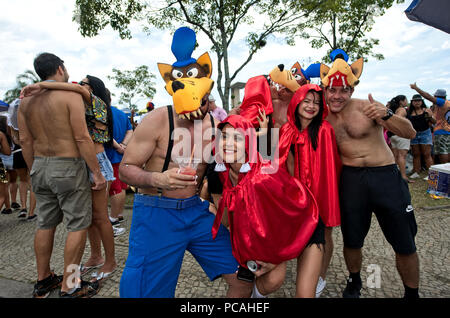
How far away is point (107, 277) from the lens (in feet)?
9.71

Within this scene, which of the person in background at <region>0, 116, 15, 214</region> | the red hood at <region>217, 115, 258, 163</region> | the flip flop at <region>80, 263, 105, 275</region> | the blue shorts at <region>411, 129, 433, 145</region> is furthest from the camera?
the blue shorts at <region>411, 129, 433, 145</region>

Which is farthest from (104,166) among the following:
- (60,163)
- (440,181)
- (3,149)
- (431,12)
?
(440,181)

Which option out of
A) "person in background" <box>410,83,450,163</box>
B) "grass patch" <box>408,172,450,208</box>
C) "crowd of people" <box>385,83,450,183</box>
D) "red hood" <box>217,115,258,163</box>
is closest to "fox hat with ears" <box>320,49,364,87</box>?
"red hood" <box>217,115,258,163</box>

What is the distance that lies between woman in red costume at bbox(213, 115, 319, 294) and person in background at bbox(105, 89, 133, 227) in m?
2.60

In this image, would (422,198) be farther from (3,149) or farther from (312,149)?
(3,149)

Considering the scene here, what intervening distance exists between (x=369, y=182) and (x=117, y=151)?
330 centimetres

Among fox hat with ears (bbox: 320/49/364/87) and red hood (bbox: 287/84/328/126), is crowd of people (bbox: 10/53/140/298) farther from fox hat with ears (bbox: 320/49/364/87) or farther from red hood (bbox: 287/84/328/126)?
fox hat with ears (bbox: 320/49/364/87)

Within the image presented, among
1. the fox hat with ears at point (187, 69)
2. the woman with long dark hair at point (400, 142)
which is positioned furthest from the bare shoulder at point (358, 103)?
Result: the woman with long dark hair at point (400, 142)

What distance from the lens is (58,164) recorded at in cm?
251

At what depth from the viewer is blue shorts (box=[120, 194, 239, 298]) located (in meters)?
1.71

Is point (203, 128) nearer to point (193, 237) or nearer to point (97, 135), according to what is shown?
point (193, 237)

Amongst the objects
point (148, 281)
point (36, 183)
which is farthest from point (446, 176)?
point (36, 183)

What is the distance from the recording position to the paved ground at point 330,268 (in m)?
2.64
